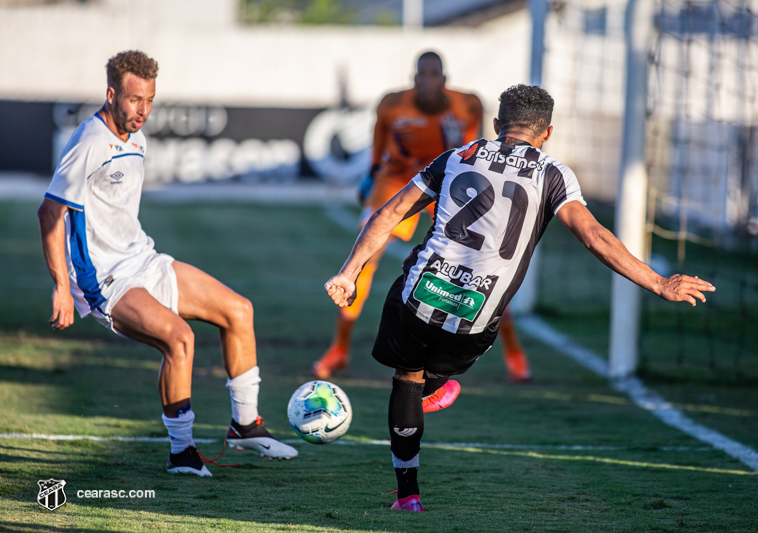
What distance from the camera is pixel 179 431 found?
165 inches

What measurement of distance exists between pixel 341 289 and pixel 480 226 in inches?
24.5

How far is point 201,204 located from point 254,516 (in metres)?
17.2

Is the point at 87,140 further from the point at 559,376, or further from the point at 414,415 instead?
→ the point at 559,376

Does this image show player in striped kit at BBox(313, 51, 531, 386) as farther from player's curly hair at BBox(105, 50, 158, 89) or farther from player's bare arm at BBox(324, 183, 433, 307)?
player's bare arm at BBox(324, 183, 433, 307)

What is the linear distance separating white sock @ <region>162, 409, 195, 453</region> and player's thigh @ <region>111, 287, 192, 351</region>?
338 mm

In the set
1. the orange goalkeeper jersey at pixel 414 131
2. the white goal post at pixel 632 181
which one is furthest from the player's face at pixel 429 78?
the white goal post at pixel 632 181

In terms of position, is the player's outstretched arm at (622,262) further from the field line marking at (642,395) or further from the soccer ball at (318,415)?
the field line marking at (642,395)

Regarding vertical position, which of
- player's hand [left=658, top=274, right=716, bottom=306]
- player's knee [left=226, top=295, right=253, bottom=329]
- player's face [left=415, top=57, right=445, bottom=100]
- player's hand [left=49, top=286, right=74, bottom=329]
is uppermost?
player's face [left=415, top=57, right=445, bottom=100]

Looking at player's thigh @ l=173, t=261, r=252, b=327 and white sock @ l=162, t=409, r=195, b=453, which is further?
player's thigh @ l=173, t=261, r=252, b=327

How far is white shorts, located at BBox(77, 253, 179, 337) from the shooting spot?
4.27 meters

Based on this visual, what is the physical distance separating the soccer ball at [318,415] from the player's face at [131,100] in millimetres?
1499

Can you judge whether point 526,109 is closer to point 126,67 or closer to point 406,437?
point 406,437

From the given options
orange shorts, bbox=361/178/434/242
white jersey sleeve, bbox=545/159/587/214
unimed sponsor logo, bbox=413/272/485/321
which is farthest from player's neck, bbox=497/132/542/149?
orange shorts, bbox=361/178/434/242

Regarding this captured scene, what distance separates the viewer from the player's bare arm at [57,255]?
402 centimetres
